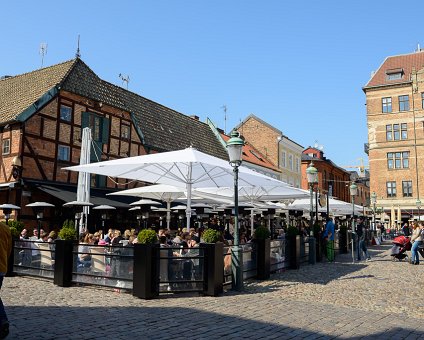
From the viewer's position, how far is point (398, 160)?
152 ft

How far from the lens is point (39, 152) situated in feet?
63.2

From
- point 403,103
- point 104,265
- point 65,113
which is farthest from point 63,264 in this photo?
point 403,103

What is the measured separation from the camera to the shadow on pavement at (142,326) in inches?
222

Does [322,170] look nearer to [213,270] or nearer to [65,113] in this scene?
[65,113]

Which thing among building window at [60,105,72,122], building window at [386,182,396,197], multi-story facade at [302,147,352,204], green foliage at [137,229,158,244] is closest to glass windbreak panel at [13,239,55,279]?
green foliage at [137,229,158,244]

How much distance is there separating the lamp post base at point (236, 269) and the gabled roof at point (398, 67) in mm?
43467

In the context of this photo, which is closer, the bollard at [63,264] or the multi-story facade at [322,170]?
the bollard at [63,264]

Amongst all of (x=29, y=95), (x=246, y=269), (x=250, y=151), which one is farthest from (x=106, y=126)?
(x=250, y=151)

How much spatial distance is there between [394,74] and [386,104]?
3629mm

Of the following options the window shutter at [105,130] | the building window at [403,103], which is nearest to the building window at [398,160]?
the building window at [403,103]

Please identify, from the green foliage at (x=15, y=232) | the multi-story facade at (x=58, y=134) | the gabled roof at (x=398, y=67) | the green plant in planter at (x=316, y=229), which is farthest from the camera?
the gabled roof at (x=398, y=67)

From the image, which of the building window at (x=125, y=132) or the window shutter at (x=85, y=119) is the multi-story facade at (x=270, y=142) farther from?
the window shutter at (x=85, y=119)

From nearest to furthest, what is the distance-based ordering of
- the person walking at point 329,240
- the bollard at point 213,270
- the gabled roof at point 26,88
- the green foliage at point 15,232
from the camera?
the bollard at point 213,270, the green foliage at point 15,232, the person walking at point 329,240, the gabled roof at point 26,88

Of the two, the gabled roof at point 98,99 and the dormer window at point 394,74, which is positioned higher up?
the dormer window at point 394,74
